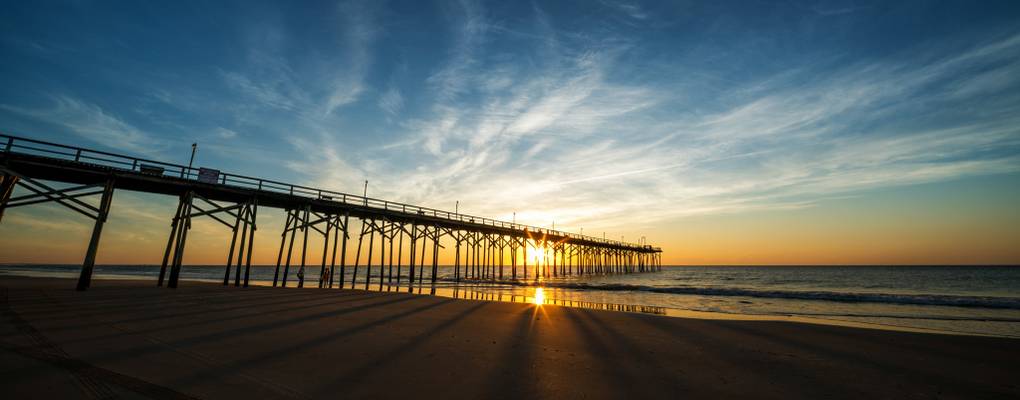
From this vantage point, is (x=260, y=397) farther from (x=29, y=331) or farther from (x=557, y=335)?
(x=29, y=331)

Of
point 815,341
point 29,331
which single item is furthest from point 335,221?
point 815,341

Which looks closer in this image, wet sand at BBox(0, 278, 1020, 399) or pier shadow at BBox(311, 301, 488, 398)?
pier shadow at BBox(311, 301, 488, 398)

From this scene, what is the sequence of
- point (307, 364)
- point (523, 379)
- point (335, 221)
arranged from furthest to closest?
point (335, 221) → point (307, 364) → point (523, 379)

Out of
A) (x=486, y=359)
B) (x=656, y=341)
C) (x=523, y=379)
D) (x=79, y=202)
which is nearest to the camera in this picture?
(x=523, y=379)

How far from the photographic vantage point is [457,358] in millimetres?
6652

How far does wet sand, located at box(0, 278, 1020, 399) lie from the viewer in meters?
4.91

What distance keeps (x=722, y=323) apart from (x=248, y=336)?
12588 mm

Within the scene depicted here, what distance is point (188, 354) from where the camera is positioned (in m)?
6.19

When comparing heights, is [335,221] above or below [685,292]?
above

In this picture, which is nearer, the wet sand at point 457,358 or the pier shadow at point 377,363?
the pier shadow at point 377,363

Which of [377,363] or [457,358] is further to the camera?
[457,358]

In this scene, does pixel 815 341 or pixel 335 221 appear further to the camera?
pixel 335 221

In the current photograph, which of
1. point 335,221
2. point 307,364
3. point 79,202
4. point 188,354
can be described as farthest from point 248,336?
point 335,221

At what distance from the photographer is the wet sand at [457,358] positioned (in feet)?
16.1
